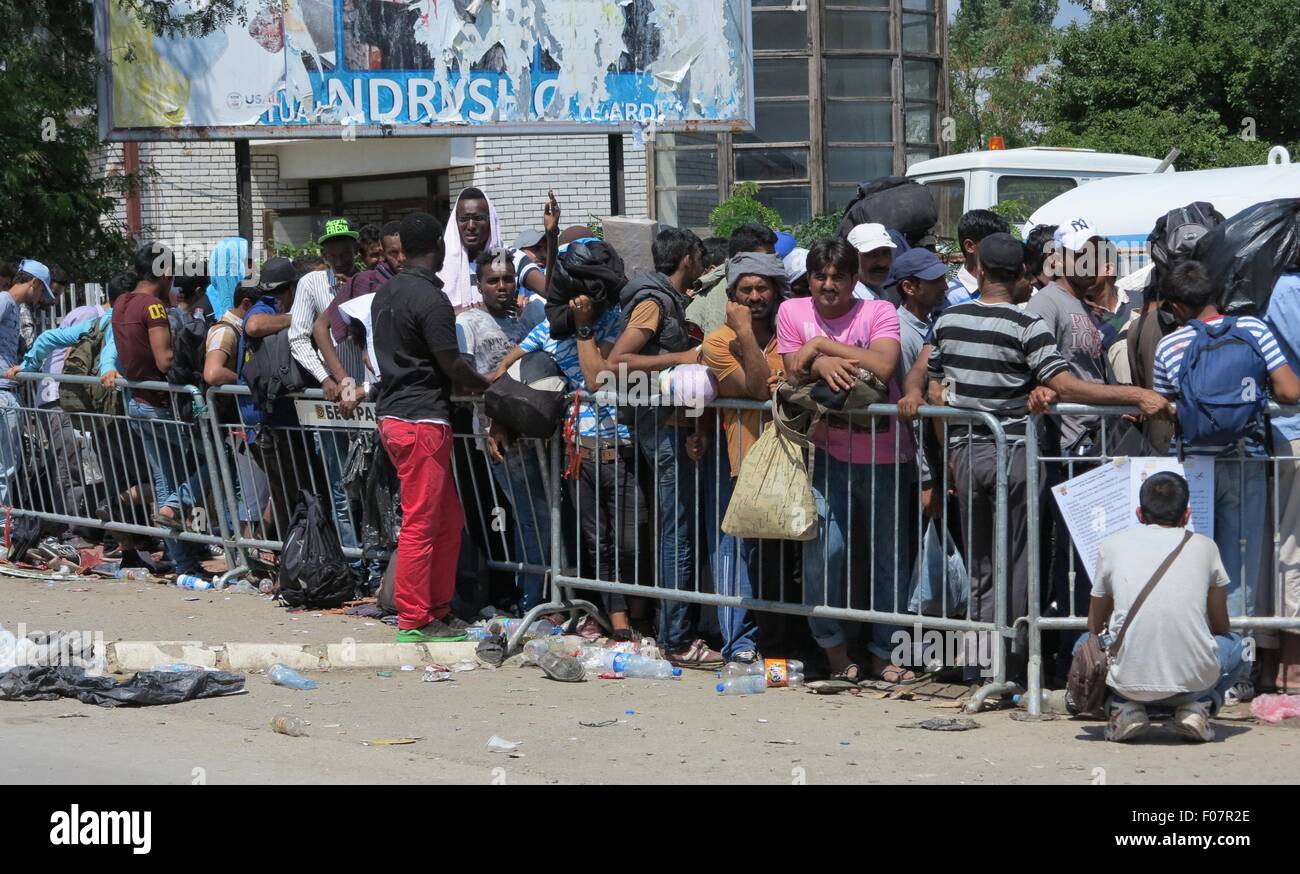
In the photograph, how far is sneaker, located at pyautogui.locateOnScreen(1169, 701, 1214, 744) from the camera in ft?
19.8

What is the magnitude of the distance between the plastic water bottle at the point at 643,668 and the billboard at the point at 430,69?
7.27 metres

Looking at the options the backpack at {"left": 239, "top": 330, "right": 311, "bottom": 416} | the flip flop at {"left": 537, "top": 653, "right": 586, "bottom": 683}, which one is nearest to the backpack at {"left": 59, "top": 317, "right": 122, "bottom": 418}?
the backpack at {"left": 239, "top": 330, "right": 311, "bottom": 416}

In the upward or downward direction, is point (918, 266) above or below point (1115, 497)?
above

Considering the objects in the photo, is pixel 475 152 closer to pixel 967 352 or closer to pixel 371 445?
pixel 371 445

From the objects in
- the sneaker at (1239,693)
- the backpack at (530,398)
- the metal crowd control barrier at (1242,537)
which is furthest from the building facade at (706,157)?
the sneaker at (1239,693)

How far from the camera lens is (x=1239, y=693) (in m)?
6.77

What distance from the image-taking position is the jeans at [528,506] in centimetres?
827

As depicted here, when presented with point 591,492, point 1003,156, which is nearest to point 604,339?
point 591,492

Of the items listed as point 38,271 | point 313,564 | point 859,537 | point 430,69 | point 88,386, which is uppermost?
point 430,69

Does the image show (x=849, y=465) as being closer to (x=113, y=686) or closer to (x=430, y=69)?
(x=113, y=686)

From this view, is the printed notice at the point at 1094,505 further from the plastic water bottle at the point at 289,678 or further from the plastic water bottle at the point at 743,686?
the plastic water bottle at the point at 289,678

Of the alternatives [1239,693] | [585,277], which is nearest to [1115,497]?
[1239,693]

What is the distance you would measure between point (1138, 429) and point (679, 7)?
8775mm

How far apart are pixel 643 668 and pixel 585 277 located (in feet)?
6.17
